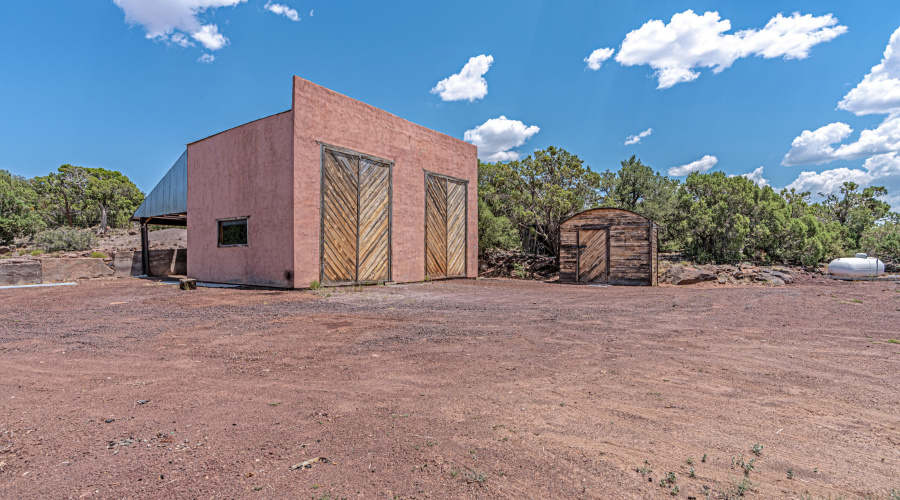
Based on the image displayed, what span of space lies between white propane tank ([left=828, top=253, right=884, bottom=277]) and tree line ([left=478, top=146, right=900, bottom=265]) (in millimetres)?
3854

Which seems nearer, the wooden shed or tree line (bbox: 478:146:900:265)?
the wooden shed

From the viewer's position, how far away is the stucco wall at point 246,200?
1184cm

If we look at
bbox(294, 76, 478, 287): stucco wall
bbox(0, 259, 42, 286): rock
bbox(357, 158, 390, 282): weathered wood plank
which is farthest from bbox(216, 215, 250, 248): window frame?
bbox(0, 259, 42, 286): rock

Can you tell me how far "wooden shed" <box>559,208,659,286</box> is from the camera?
47.6 ft

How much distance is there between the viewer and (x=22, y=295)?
1034 centimetres

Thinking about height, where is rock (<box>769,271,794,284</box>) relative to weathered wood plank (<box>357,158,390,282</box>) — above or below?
below

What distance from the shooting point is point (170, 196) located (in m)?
16.4

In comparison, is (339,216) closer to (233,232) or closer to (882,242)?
(233,232)

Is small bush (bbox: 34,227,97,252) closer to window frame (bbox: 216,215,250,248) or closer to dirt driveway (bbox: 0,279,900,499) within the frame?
window frame (bbox: 216,215,250,248)

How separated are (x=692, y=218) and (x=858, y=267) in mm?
6372

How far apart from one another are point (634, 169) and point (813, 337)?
68.3 feet

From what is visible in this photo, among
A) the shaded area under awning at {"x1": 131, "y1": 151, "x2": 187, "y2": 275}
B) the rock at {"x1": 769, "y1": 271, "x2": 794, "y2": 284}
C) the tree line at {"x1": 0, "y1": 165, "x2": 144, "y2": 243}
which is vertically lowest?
the rock at {"x1": 769, "y1": 271, "x2": 794, "y2": 284}

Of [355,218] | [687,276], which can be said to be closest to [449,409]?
[355,218]

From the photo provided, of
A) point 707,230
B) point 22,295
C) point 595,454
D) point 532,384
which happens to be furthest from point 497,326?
point 707,230
